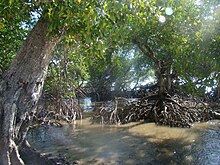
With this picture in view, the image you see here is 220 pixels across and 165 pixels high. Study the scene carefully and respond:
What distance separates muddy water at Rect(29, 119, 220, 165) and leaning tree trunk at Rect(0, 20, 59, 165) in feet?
5.63

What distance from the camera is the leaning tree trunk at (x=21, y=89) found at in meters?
2.90

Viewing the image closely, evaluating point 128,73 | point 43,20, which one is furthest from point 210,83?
point 128,73

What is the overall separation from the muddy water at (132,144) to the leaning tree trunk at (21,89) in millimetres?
1718

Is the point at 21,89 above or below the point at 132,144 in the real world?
above

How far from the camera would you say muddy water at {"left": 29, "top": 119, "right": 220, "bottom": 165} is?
463cm

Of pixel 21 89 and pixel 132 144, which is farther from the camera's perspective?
pixel 132 144

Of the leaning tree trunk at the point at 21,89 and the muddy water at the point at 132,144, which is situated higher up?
the leaning tree trunk at the point at 21,89

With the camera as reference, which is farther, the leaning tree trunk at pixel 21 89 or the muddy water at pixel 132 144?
the muddy water at pixel 132 144

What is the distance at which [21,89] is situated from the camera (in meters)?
3.02

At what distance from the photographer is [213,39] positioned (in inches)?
221

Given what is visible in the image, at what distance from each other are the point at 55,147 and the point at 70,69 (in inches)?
66.7

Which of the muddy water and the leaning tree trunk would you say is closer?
the leaning tree trunk

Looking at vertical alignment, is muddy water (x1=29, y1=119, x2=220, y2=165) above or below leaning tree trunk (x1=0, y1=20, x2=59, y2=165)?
below

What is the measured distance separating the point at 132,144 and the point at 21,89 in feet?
10.6
